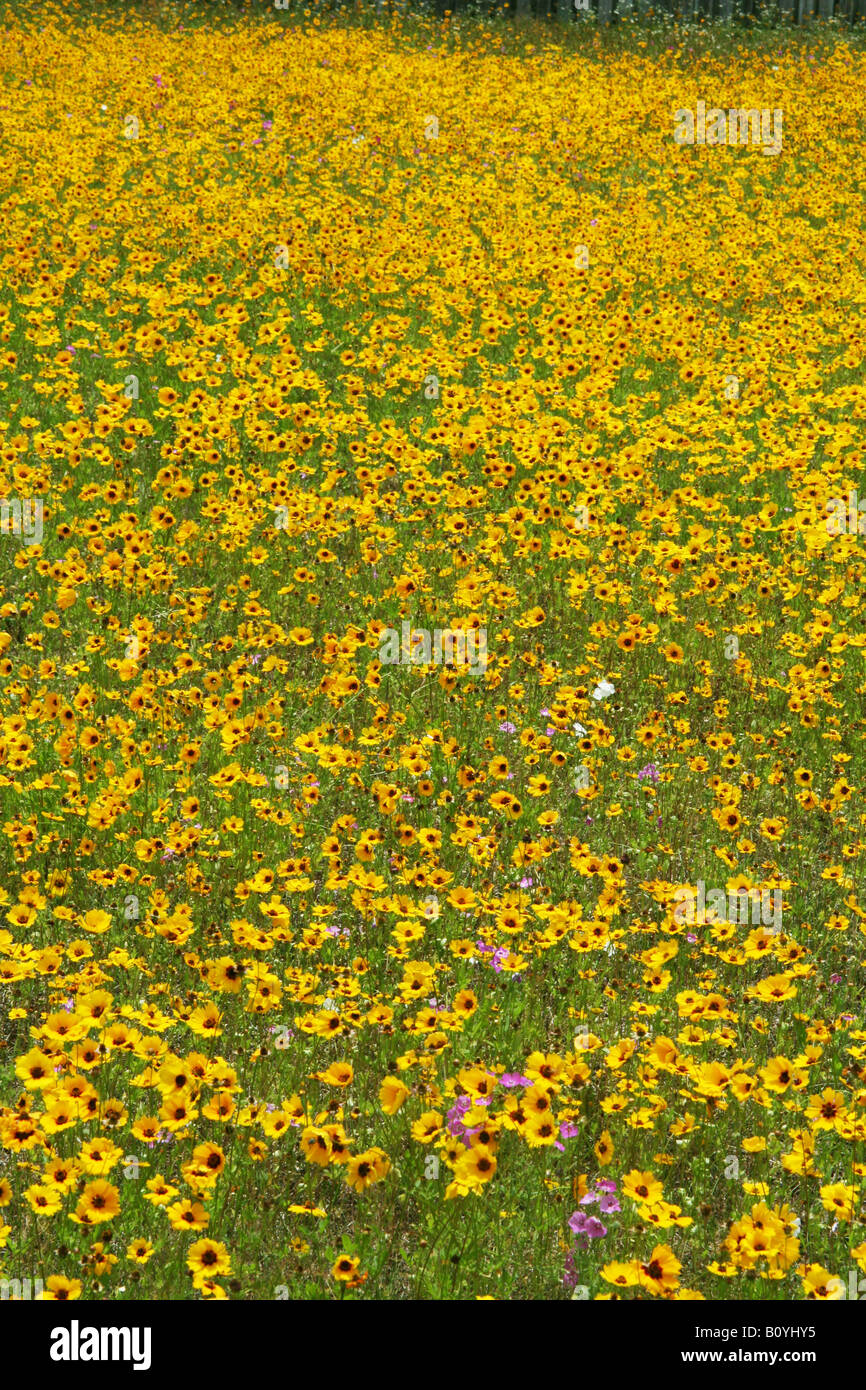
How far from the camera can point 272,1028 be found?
445 centimetres

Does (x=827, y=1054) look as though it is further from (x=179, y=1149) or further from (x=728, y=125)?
(x=728, y=125)

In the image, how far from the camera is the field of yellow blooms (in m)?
3.72

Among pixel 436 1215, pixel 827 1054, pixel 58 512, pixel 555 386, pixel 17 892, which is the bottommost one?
pixel 436 1215

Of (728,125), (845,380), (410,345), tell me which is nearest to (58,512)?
(410,345)

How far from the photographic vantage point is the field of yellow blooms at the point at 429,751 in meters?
3.72

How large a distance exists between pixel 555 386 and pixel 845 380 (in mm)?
2696

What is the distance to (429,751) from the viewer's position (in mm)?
5699
